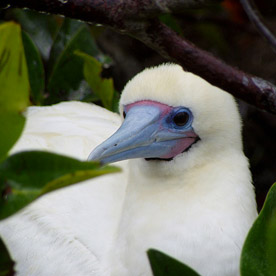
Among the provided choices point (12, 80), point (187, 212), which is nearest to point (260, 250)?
point (12, 80)

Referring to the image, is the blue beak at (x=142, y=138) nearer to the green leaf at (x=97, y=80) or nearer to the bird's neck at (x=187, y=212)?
the bird's neck at (x=187, y=212)

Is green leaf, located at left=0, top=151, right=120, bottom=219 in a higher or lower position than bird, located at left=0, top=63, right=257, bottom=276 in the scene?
higher

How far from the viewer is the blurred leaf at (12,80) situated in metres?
1.26

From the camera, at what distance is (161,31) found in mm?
1885

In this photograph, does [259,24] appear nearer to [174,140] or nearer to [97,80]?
[174,140]

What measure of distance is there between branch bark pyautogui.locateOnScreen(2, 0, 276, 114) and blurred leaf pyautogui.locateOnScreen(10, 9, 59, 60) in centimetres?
135

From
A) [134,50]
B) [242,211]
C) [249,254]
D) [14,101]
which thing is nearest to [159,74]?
[242,211]

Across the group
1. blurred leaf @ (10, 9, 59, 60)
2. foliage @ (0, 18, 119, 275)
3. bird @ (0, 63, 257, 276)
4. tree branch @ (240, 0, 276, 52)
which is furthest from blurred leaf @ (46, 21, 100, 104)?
foliage @ (0, 18, 119, 275)

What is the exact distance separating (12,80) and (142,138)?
115 centimetres

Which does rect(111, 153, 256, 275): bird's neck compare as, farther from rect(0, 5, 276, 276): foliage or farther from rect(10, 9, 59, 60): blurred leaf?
rect(10, 9, 59, 60): blurred leaf

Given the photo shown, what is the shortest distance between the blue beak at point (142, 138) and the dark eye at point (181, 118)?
33 mm

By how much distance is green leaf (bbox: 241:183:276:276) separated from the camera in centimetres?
155

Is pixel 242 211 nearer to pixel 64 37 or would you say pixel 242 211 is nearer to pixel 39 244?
pixel 39 244

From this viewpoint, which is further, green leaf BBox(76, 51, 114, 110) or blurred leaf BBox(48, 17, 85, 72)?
blurred leaf BBox(48, 17, 85, 72)
